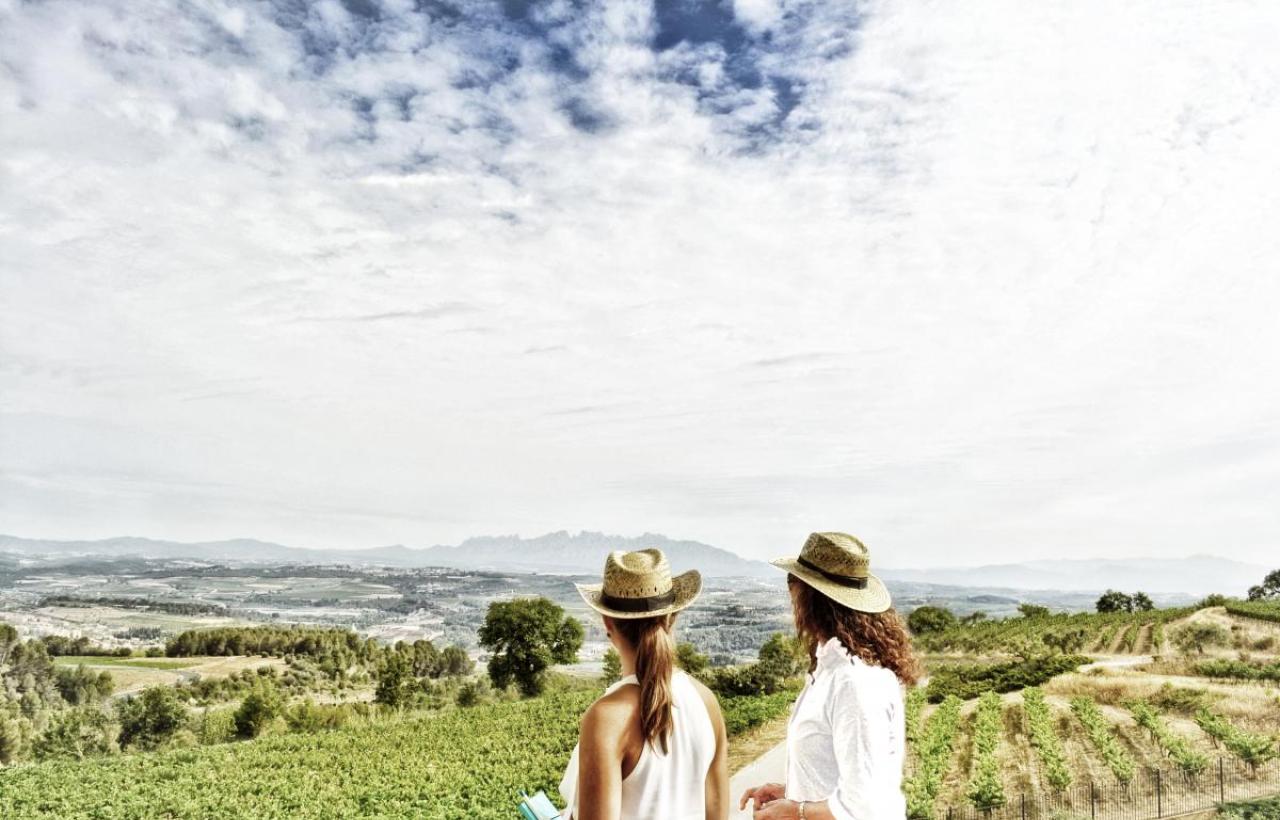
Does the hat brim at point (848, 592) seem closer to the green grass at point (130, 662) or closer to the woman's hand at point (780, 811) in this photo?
the woman's hand at point (780, 811)

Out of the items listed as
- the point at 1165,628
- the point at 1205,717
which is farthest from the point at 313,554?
the point at 1205,717

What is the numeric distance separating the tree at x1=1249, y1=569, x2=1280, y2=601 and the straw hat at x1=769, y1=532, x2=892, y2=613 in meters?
26.4

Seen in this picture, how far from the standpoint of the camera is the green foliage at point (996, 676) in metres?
13.2

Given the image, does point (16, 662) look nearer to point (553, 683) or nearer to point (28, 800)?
point (28, 800)

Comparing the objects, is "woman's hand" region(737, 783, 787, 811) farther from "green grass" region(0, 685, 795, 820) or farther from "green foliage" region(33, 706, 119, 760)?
"green foliage" region(33, 706, 119, 760)

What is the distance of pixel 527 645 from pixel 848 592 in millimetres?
21005

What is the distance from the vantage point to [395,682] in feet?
77.7

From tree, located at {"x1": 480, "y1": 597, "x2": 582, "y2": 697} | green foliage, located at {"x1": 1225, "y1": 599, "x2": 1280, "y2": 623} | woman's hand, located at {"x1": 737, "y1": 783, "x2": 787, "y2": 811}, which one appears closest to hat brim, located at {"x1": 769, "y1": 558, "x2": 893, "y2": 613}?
woman's hand, located at {"x1": 737, "y1": 783, "x2": 787, "y2": 811}

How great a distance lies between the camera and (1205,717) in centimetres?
1112

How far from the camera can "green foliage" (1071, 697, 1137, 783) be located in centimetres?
959

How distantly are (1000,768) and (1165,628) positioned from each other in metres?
10.1

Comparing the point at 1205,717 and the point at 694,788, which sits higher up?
the point at 694,788

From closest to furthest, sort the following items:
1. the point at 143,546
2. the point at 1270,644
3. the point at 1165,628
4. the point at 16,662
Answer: the point at 1270,644 → the point at 1165,628 → the point at 16,662 → the point at 143,546

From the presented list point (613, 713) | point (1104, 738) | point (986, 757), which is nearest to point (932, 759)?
point (986, 757)
